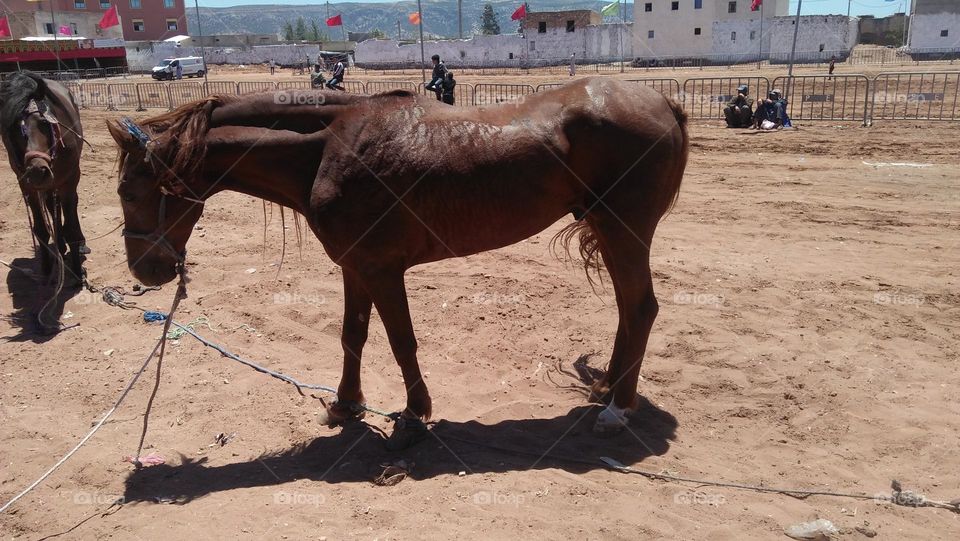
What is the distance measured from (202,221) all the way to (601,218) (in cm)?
688

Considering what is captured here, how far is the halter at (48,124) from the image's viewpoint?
648 cm

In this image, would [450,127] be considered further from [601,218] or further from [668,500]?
[668,500]

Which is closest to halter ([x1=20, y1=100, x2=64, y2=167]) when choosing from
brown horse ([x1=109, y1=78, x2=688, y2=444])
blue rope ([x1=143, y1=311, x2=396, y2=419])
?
blue rope ([x1=143, y1=311, x2=396, y2=419])

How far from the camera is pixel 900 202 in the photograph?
31.7 feet

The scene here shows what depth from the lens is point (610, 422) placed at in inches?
186

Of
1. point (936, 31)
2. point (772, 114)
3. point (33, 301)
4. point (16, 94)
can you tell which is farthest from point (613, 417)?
point (936, 31)

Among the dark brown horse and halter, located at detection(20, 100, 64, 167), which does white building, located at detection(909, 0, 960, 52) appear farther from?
halter, located at detection(20, 100, 64, 167)

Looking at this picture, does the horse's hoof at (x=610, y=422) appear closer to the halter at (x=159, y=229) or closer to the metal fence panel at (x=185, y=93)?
the halter at (x=159, y=229)

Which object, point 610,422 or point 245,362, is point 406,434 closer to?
point 610,422

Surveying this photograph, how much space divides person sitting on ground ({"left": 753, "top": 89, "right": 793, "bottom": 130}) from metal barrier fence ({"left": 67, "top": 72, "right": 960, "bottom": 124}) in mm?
1398

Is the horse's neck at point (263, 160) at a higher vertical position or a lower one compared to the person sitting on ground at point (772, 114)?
higher

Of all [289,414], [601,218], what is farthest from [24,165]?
[601,218]

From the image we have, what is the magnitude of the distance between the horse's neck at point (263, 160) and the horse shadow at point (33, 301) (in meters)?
3.41

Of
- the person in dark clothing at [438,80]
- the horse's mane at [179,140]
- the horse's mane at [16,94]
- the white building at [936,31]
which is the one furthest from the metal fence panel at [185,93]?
the white building at [936,31]
